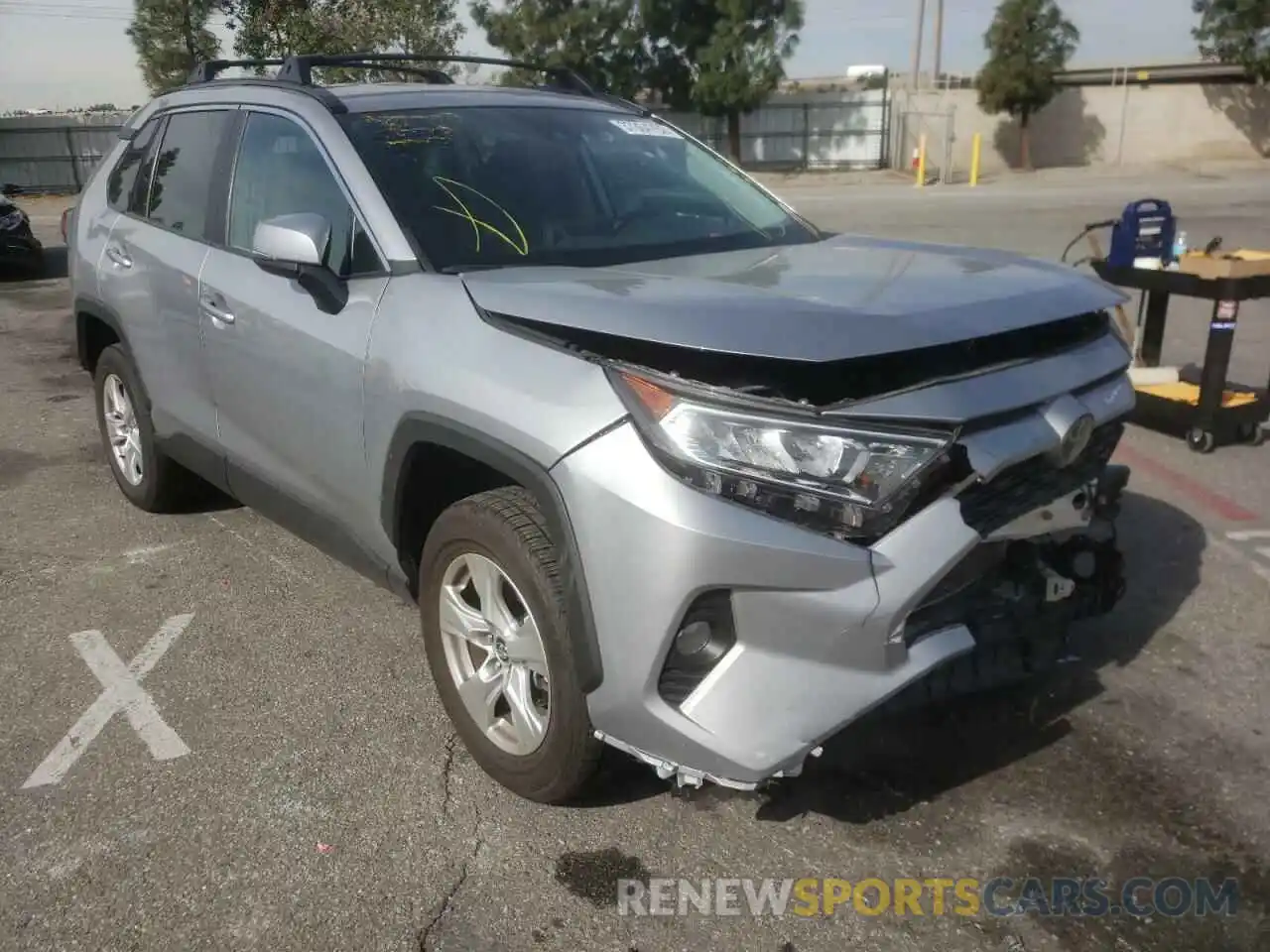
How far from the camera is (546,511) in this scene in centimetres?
255

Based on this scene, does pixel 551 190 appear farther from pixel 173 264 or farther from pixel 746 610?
pixel 746 610

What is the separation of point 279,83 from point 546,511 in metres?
2.31

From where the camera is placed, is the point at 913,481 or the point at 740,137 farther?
the point at 740,137

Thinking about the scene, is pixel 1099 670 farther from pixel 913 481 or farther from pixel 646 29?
pixel 646 29

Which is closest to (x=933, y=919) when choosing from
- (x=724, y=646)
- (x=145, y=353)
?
(x=724, y=646)

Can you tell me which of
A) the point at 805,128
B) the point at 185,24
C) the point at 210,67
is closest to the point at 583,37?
the point at 805,128

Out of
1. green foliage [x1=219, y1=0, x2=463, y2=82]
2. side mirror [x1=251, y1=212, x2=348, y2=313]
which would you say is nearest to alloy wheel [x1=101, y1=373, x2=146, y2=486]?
side mirror [x1=251, y1=212, x2=348, y2=313]

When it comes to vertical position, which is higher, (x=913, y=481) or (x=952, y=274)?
(x=952, y=274)

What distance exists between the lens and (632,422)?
94.3 inches

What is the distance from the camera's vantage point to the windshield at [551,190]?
3.35 metres

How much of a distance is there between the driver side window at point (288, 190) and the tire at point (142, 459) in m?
1.14

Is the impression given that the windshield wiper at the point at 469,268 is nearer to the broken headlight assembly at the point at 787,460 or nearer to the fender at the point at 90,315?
the broken headlight assembly at the point at 787,460

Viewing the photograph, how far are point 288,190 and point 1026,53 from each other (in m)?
34.9

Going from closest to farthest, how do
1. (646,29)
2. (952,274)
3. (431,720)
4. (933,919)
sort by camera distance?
(933,919), (952,274), (431,720), (646,29)
